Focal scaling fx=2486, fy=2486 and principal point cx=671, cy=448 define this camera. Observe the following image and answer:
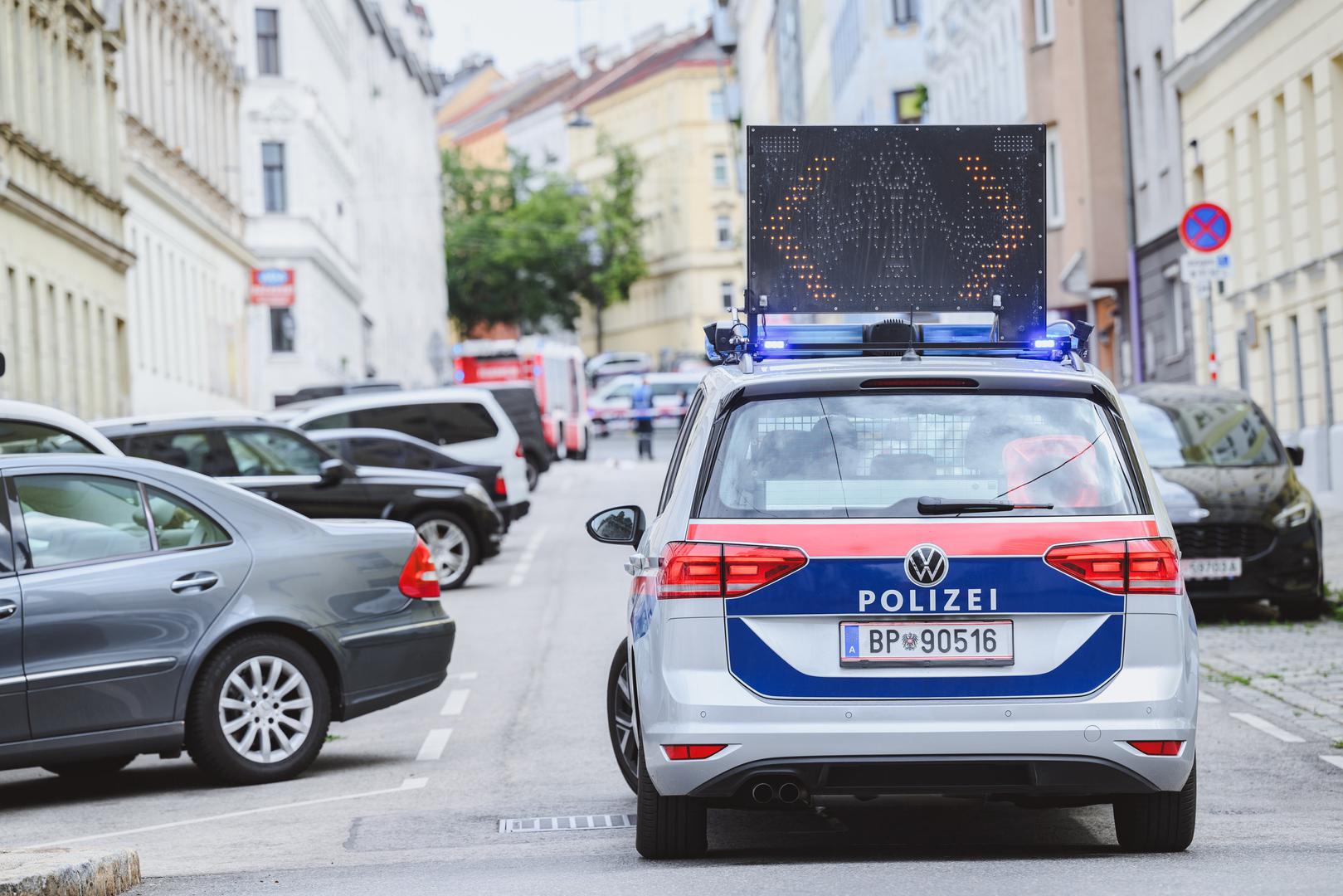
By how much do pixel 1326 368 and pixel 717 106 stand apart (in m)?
109

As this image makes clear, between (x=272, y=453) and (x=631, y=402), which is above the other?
(x=631, y=402)

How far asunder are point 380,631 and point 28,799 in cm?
180

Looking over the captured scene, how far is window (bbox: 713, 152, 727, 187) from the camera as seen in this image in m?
136

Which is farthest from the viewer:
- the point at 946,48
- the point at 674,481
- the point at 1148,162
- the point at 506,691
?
the point at 946,48

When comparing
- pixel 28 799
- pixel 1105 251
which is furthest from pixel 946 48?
pixel 28 799

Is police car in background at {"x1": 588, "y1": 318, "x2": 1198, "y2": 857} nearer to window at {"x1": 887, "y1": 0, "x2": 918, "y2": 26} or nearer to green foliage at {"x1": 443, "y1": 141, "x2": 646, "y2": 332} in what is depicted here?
window at {"x1": 887, "y1": 0, "x2": 918, "y2": 26}

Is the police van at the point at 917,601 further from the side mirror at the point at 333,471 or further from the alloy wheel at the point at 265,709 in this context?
the side mirror at the point at 333,471

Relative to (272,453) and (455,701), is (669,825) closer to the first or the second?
(455,701)

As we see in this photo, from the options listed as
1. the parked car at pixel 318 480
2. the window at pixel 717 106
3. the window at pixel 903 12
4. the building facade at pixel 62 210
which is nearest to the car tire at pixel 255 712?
the parked car at pixel 318 480

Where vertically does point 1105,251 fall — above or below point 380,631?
above

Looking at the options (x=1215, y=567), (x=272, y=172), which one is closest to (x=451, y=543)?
(x=1215, y=567)

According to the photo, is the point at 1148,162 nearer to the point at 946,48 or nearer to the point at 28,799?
the point at 946,48

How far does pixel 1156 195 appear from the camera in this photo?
→ 130ft

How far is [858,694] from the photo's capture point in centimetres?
746
